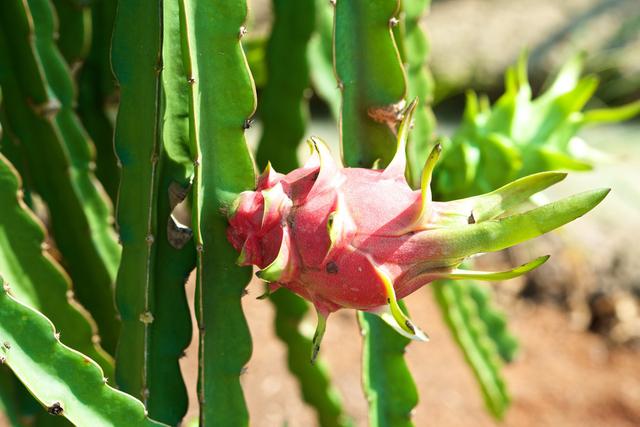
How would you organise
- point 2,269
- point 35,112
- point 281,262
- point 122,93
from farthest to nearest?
point 35,112
point 2,269
point 122,93
point 281,262

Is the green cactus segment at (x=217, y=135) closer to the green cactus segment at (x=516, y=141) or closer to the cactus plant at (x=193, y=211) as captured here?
the cactus plant at (x=193, y=211)

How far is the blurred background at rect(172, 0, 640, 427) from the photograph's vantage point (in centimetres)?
246

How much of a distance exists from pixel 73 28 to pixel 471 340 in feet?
3.41

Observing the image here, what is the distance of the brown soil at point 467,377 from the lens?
2396 mm

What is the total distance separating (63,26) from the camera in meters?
1.29

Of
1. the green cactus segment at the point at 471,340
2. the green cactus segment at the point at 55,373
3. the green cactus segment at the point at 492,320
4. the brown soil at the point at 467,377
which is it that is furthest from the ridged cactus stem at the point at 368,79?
the brown soil at the point at 467,377

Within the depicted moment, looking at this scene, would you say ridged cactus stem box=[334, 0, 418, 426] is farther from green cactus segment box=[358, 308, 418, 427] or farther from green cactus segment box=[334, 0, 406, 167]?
green cactus segment box=[358, 308, 418, 427]

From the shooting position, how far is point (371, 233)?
0.79 metres

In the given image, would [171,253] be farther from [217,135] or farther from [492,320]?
[492,320]

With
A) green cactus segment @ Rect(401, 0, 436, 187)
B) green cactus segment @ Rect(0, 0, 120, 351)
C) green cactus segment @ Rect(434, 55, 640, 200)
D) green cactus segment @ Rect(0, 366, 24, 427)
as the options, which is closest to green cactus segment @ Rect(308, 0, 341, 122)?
green cactus segment @ Rect(401, 0, 436, 187)

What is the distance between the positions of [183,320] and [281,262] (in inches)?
9.4

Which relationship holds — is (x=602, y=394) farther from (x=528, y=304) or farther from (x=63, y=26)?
(x=63, y=26)

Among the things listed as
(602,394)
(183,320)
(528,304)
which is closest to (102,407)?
Result: (183,320)

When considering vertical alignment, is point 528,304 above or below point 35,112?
below
